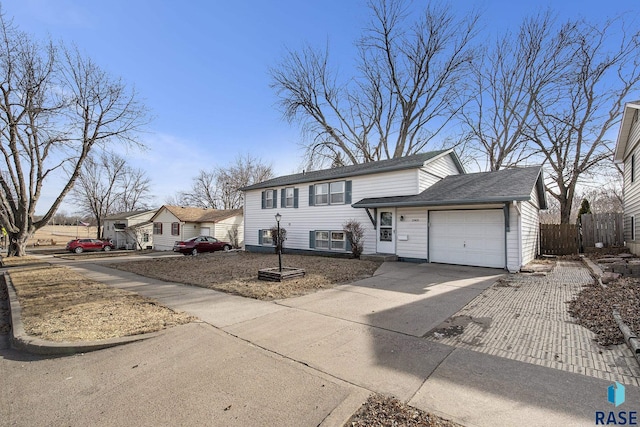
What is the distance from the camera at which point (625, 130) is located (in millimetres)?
12727

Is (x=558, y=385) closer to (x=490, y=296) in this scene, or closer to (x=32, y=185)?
(x=490, y=296)

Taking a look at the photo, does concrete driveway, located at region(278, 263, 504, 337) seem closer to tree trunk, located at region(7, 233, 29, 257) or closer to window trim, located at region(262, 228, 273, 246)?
window trim, located at region(262, 228, 273, 246)

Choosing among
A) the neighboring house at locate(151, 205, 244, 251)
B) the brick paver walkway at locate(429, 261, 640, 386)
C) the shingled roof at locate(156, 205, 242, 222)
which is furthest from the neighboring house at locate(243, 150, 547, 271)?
the shingled roof at locate(156, 205, 242, 222)

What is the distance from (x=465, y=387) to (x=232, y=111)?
16272 mm

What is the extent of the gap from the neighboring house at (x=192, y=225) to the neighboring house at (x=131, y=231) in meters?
3.62

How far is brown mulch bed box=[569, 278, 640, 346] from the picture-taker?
4.17 metres

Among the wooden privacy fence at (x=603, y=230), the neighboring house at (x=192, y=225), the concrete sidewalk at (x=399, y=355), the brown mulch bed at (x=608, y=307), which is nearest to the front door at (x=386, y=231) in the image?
the concrete sidewalk at (x=399, y=355)

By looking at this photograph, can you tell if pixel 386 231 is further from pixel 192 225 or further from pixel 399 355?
pixel 192 225

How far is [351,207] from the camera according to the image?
14.5 metres

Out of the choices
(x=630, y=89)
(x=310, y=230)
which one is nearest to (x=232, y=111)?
(x=310, y=230)

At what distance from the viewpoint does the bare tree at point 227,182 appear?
40.4 metres

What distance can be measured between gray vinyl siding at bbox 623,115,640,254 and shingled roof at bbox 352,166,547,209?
3088mm

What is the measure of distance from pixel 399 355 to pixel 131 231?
36361 mm

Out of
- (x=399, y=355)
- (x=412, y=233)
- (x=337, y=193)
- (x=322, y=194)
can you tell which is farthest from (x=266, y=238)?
(x=399, y=355)
